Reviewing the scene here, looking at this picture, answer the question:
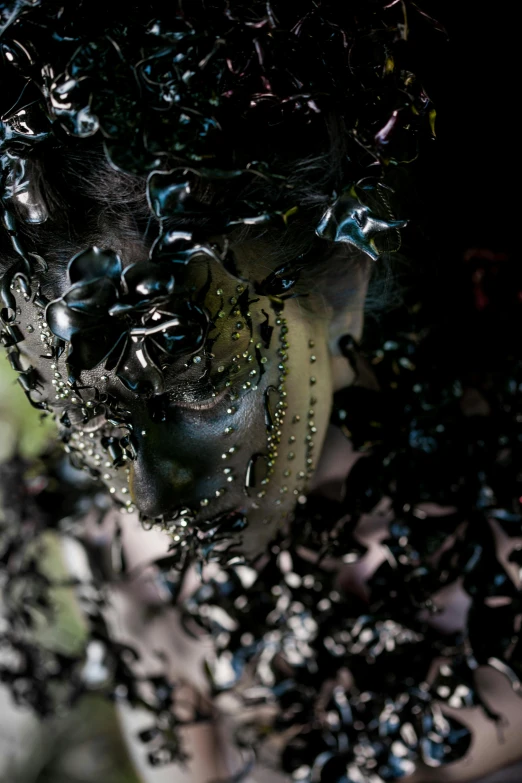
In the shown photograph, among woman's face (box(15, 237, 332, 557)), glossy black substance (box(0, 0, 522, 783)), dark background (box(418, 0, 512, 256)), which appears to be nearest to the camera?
glossy black substance (box(0, 0, 522, 783))

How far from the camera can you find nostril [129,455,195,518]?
72cm

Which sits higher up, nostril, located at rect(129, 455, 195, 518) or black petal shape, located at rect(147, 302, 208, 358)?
black petal shape, located at rect(147, 302, 208, 358)

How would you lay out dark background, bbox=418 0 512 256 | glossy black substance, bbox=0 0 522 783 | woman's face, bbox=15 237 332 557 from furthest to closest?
dark background, bbox=418 0 512 256 → woman's face, bbox=15 237 332 557 → glossy black substance, bbox=0 0 522 783

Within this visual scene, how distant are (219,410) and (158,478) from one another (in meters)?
0.09

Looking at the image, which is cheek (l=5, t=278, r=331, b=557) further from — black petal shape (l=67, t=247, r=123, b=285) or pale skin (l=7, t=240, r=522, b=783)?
black petal shape (l=67, t=247, r=123, b=285)

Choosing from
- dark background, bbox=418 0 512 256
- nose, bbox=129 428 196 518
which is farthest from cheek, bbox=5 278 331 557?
dark background, bbox=418 0 512 256

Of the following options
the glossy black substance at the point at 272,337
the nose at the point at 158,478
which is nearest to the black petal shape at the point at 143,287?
the glossy black substance at the point at 272,337

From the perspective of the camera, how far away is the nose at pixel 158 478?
2.33 feet

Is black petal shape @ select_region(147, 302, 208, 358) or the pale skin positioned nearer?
black petal shape @ select_region(147, 302, 208, 358)

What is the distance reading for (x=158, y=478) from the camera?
73cm

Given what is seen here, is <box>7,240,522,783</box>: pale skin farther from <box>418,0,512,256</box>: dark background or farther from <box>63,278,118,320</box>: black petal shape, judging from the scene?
<box>418,0,512,256</box>: dark background

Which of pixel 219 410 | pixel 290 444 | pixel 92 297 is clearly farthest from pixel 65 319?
pixel 290 444

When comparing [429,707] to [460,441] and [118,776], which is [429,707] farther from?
[118,776]

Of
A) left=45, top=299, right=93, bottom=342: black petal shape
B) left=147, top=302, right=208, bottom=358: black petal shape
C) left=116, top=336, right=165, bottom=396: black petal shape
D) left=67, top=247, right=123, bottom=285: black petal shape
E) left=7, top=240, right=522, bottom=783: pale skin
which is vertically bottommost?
left=7, top=240, right=522, bottom=783: pale skin
